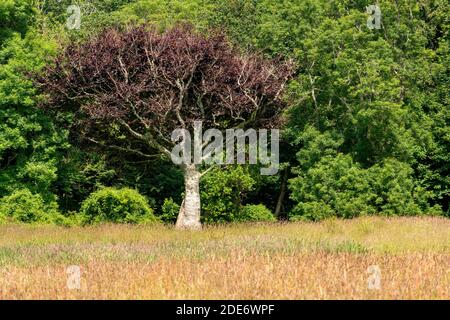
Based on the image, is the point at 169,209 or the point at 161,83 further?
the point at 169,209

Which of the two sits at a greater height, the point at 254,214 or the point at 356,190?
the point at 356,190

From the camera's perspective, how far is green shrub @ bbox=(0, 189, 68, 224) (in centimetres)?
2986

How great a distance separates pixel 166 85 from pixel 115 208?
6.81m

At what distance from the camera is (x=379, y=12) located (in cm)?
3288

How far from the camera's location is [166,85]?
24.1 metres

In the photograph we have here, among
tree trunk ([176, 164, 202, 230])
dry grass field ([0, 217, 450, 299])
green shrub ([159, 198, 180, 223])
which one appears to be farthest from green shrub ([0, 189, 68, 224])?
dry grass field ([0, 217, 450, 299])

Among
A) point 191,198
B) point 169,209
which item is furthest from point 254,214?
point 191,198

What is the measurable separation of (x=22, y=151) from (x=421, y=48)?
18.9 meters

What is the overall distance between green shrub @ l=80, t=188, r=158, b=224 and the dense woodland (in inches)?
2.0

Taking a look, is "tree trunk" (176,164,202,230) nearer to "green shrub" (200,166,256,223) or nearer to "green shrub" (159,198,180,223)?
"green shrub" (200,166,256,223)

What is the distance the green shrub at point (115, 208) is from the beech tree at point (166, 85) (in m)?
4.04

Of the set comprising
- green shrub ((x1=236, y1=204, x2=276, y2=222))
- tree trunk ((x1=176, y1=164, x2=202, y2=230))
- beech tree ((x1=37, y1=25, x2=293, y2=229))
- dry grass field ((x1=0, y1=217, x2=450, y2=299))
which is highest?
beech tree ((x1=37, y1=25, x2=293, y2=229))

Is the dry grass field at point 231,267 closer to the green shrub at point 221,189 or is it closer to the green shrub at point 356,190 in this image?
the green shrub at point 356,190

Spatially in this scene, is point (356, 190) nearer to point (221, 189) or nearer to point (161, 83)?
point (221, 189)
